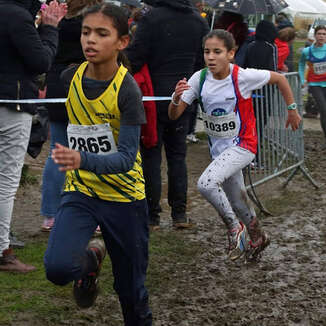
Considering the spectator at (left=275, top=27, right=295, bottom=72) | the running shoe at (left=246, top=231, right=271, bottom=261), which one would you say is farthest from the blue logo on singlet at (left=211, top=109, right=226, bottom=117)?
the spectator at (left=275, top=27, right=295, bottom=72)

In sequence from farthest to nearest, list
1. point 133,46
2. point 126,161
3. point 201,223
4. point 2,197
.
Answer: point 201,223, point 133,46, point 2,197, point 126,161

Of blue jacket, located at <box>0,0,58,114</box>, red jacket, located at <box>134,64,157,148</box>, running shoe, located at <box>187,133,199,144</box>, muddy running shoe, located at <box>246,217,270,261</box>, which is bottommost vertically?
running shoe, located at <box>187,133,199,144</box>

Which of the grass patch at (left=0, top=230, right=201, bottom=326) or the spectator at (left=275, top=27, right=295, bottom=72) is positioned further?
the spectator at (left=275, top=27, right=295, bottom=72)

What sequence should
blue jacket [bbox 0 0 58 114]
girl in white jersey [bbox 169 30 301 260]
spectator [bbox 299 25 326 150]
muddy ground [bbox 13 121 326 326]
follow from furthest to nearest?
spectator [bbox 299 25 326 150] < girl in white jersey [bbox 169 30 301 260] < blue jacket [bbox 0 0 58 114] < muddy ground [bbox 13 121 326 326]

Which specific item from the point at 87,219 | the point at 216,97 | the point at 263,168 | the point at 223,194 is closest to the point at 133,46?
the point at 216,97

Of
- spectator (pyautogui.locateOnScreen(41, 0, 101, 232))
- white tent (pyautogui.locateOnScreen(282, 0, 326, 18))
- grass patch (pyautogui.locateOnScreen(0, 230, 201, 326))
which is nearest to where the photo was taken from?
grass patch (pyautogui.locateOnScreen(0, 230, 201, 326))

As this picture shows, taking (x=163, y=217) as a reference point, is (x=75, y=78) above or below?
above

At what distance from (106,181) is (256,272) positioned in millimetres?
2320

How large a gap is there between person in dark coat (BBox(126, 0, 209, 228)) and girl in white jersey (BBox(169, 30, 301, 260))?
789 millimetres

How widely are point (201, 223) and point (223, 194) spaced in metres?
1.51

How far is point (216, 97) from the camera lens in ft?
18.0

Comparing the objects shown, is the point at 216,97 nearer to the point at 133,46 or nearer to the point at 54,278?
the point at 133,46

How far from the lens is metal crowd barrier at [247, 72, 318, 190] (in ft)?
25.7

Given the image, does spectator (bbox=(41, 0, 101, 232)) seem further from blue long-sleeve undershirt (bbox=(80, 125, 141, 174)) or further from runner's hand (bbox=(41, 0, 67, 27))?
blue long-sleeve undershirt (bbox=(80, 125, 141, 174))
